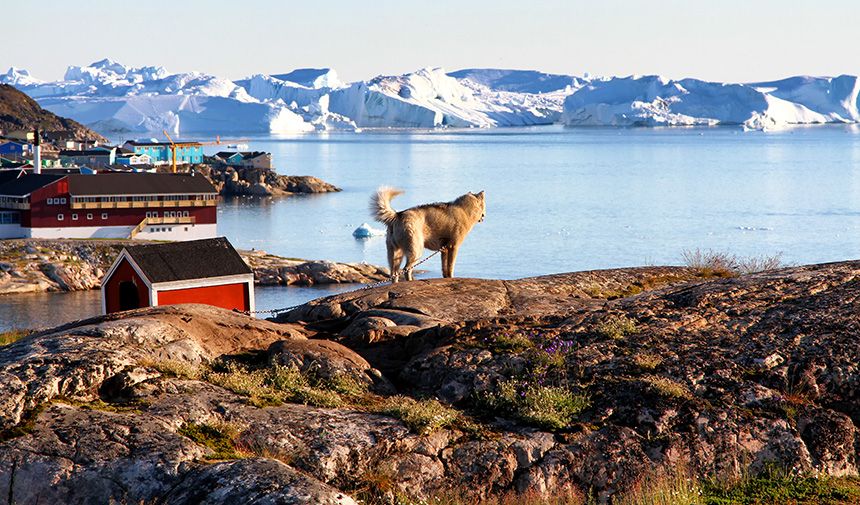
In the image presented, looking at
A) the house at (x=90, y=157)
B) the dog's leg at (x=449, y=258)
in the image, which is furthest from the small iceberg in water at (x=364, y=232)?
the dog's leg at (x=449, y=258)

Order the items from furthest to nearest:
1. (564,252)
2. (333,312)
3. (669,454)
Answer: (564,252) < (333,312) < (669,454)

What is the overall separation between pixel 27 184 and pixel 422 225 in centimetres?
6798

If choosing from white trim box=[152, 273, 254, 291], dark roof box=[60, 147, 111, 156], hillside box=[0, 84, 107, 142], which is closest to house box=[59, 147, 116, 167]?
dark roof box=[60, 147, 111, 156]

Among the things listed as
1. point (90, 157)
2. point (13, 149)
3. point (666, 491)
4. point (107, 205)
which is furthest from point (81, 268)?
point (13, 149)

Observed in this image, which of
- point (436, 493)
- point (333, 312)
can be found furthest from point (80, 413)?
point (333, 312)

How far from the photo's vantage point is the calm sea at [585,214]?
63750 millimetres

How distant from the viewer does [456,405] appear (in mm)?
7398

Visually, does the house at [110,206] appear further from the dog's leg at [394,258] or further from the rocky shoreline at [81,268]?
the dog's leg at [394,258]

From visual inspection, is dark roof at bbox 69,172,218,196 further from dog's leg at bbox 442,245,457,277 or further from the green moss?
the green moss

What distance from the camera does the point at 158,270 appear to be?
968 inches

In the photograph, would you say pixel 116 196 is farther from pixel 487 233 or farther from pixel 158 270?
pixel 158 270

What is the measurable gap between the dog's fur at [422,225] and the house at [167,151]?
13384 cm

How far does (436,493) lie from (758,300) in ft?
17.4

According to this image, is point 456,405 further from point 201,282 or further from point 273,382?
point 201,282
